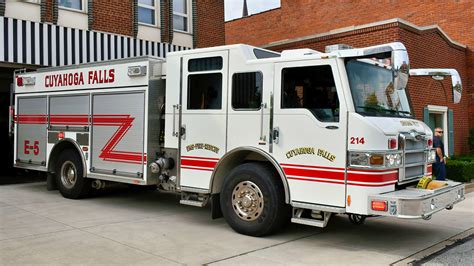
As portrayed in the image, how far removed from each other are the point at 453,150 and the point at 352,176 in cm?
1162

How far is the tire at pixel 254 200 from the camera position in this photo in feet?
21.2

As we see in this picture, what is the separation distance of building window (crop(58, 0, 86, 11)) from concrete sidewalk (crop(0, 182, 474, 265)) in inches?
243

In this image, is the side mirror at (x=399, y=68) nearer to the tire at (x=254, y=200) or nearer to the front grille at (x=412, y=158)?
the front grille at (x=412, y=158)

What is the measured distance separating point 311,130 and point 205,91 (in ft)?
6.38

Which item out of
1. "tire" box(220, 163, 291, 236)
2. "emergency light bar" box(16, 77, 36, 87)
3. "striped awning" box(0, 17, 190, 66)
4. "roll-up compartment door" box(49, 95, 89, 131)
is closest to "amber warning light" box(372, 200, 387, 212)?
"tire" box(220, 163, 291, 236)

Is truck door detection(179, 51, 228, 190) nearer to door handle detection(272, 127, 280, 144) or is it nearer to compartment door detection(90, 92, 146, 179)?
door handle detection(272, 127, 280, 144)

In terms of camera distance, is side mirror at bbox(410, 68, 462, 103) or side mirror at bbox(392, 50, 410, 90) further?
side mirror at bbox(410, 68, 462, 103)

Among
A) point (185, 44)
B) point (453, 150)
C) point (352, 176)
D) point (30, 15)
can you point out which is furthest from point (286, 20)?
point (352, 176)

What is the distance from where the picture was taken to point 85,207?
898 centimetres

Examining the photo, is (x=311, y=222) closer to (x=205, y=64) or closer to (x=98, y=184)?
(x=205, y=64)

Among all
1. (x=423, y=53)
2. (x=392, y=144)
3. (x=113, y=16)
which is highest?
(x=113, y=16)

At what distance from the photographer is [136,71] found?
8.20 m

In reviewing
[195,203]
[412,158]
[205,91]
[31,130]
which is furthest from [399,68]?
[31,130]

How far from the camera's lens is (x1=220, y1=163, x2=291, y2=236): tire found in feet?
21.2
